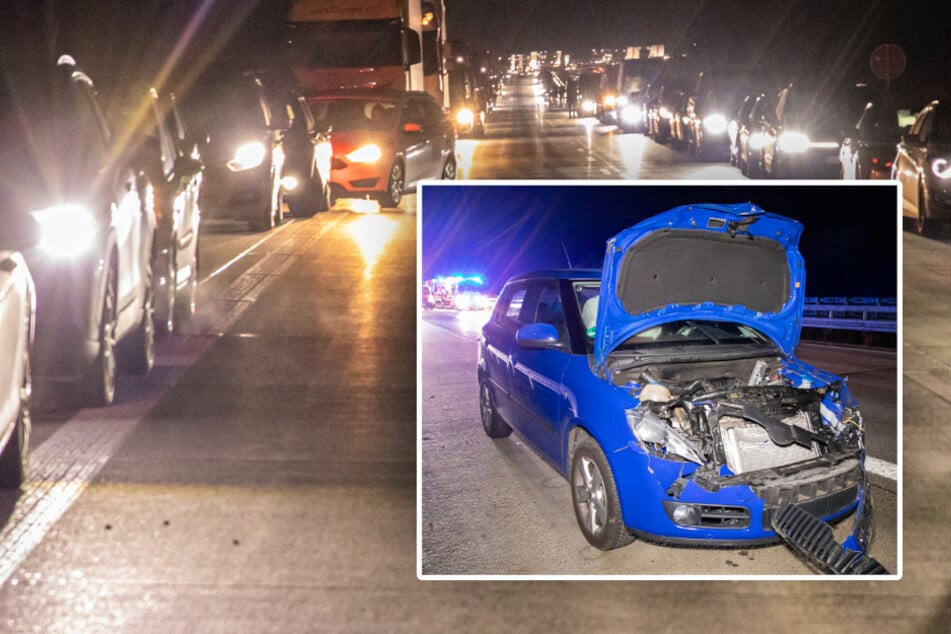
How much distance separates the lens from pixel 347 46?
16.6m

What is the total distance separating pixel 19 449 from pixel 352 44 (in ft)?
41.2

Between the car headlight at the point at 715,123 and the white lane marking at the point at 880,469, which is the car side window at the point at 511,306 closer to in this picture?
the white lane marking at the point at 880,469

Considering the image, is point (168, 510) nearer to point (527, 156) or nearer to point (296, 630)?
point (296, 630)

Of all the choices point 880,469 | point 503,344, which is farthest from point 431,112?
point 503,344

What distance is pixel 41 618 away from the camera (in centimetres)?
422

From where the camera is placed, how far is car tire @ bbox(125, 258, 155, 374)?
611cm

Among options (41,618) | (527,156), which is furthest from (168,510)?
(527,156)

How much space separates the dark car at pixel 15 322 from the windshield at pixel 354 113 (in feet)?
21.5

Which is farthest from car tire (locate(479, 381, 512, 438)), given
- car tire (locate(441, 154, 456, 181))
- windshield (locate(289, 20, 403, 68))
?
windshield (locate(289, 20, 403, 68))

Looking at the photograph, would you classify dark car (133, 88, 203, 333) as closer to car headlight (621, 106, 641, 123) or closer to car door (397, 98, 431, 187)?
car door (397, 98, 431, 187)

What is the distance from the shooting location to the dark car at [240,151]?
30.5 ft

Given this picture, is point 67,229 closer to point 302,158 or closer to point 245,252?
point 245,252

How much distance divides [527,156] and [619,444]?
1585 cm

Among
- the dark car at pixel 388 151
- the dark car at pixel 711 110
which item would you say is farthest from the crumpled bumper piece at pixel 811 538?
the dark car at pixel 711 110
